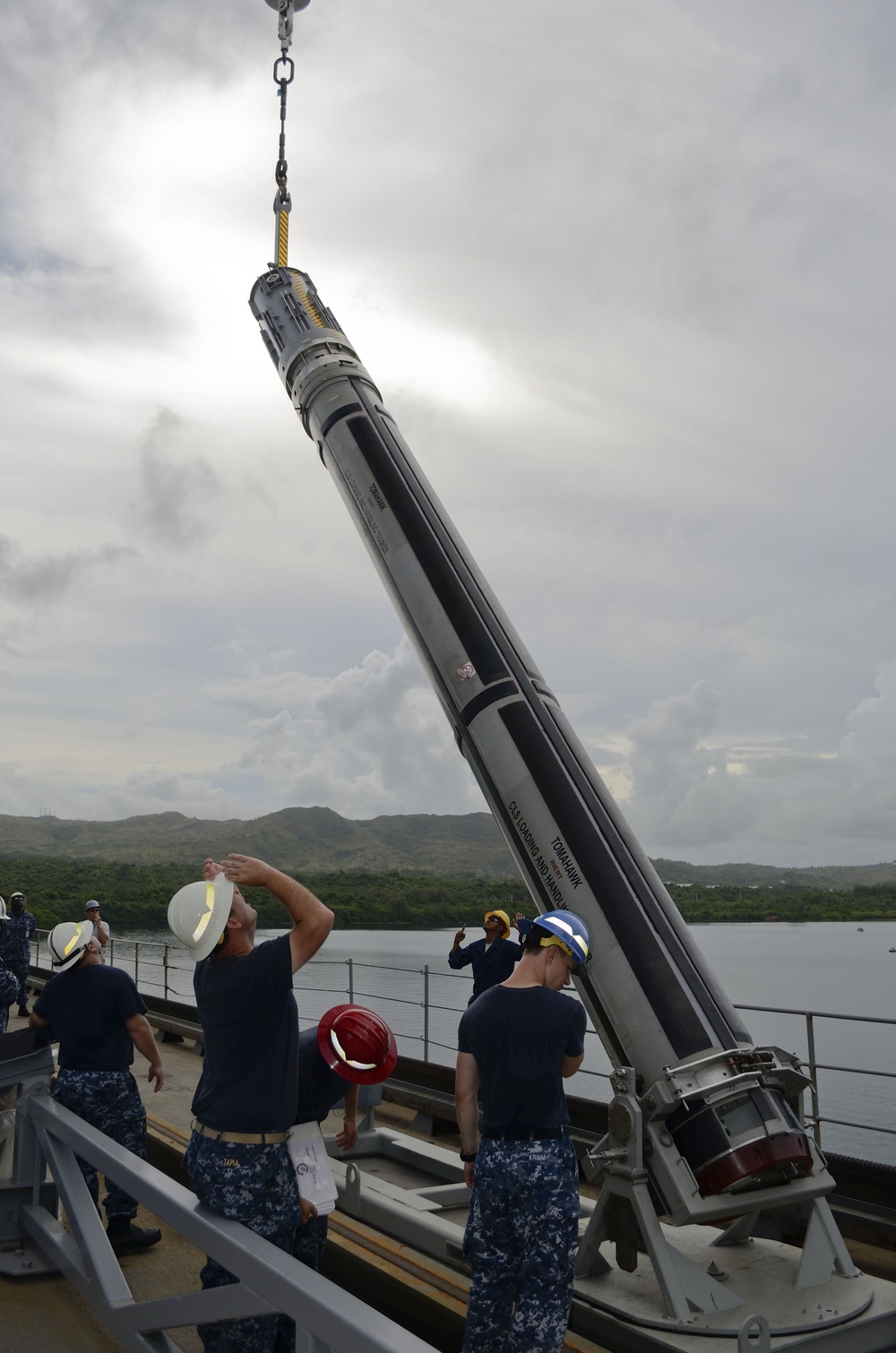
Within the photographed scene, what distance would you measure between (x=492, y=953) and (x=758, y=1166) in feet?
11.6

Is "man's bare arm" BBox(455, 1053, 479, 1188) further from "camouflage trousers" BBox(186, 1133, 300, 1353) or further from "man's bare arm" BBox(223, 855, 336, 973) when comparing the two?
"man's bare arm" BBox(223, 855, 336, 973)

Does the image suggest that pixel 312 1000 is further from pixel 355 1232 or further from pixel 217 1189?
pixel 217 1189

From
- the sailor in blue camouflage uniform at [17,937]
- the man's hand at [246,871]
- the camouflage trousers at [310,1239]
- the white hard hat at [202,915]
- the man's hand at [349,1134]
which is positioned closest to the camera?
the man's hand at [246,871]

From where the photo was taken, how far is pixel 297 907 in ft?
10.2

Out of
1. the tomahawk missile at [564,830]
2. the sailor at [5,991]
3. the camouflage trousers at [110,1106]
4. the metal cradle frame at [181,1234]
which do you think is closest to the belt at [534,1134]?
the metal cradle frame at [181,1234]

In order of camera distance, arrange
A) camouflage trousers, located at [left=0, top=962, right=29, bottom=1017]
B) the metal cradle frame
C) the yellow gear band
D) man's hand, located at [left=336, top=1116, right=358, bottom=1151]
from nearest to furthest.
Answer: the metal cradle frame
man's hand, located at [left=336, top=1116, right=358, bottom=1151]
camouflage trousers, located at [left=0, top=962, right=29, bottom=1017]
the yellow gear band

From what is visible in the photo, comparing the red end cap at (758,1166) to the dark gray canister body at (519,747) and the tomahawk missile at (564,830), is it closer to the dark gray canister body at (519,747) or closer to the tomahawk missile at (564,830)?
the tomahawk missile at (564,830)

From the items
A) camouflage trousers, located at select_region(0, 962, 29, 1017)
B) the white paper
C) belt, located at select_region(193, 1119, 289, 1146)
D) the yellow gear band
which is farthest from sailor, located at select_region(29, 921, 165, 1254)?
the yellow gear band

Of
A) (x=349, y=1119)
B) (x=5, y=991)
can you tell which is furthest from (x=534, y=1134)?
(x=5, y=991)

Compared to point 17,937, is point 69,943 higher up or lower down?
higher up

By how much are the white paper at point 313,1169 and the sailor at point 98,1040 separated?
1698mm

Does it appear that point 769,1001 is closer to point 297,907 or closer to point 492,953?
point 492,953

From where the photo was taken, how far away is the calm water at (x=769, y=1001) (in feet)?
53.9

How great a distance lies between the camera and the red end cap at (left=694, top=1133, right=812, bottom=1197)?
160 inches
